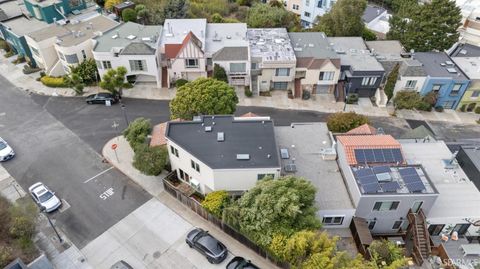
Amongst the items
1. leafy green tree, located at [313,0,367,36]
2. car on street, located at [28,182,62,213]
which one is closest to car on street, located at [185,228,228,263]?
car on street, located at [28,182,62,213]

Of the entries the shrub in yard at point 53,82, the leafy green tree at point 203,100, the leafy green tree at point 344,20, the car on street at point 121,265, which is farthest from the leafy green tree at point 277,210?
the leafy green tree at point 344,20

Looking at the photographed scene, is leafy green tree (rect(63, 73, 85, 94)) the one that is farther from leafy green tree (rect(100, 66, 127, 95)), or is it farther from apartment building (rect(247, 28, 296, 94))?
apartment building (rect(247, 28, 296, 94))

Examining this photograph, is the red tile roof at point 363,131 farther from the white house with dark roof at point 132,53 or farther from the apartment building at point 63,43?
the apartment building at point 63,43

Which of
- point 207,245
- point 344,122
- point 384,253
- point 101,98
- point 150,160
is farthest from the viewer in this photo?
point 101,98

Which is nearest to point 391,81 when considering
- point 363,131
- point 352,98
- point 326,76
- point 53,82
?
point 352,98

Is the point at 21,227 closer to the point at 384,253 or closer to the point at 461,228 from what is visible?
the point at 384,253

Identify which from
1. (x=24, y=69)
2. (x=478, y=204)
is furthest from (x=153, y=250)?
(x=24, y=69)
